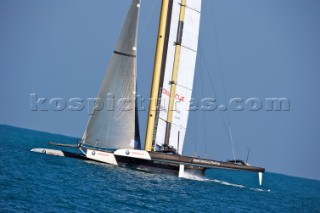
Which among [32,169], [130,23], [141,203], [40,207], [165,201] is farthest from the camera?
[130,23]

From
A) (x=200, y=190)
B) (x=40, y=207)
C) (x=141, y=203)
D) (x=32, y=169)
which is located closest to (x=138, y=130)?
(x=200, y=190)

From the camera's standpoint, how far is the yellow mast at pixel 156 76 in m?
37.0

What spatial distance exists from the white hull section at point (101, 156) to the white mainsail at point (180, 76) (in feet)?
12.6

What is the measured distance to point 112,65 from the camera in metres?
37.5

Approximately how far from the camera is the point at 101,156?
35562mm

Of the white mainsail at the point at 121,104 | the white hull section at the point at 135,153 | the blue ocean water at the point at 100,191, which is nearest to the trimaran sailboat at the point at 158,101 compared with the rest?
the white mainsail at the point at 121,104

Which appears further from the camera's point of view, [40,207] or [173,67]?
[173,67]

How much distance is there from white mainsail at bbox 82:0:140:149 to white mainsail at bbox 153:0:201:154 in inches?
80.8

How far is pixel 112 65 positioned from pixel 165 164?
23.5ft

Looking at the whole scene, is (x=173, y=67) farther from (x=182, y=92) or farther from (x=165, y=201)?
(x=165, y=201)

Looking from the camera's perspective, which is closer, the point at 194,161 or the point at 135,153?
the point at 135,153

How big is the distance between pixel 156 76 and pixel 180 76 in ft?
7.16

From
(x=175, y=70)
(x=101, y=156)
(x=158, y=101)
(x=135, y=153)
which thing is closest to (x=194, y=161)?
(x=135, y=153)

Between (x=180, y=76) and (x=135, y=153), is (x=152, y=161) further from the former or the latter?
(x=180, y=76)
